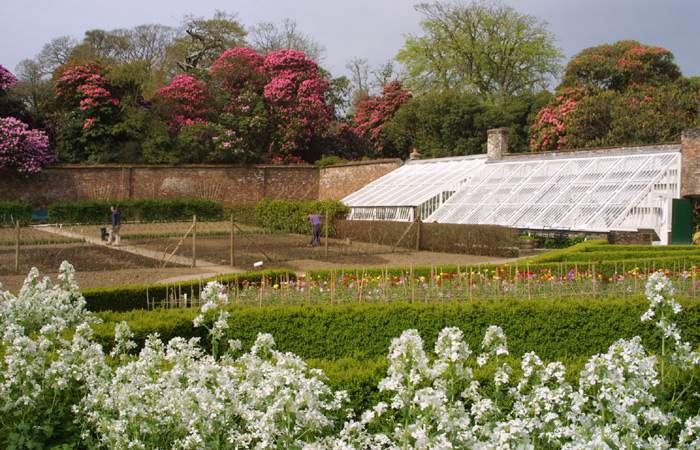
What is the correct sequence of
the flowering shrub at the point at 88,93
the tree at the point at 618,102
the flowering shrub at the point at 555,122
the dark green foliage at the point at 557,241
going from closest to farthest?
the dark green foliage at the point at 557,241 < the tree at the point at 618,102 < the flowering shrub at the point at 555,122 < the flowering shrub at the point at 88,93

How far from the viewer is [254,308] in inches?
313

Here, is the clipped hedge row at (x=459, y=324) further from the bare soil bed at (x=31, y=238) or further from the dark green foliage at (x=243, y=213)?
the dark green foliage at (x=243, y=213)

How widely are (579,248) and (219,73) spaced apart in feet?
84.3

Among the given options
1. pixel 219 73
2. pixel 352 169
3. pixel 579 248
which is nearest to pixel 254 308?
pixel 579 248

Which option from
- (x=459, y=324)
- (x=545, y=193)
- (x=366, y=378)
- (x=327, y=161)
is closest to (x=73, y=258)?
(x=459, y=324)

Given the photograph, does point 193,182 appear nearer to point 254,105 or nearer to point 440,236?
point 254,105

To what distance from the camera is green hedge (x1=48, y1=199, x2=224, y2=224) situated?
2881cm

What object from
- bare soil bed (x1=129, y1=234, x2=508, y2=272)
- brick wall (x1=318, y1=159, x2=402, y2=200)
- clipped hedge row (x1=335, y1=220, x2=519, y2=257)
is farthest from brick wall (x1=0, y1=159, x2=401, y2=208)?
bare soil bed (x1=129, y1=234, x2=508, y2=272)

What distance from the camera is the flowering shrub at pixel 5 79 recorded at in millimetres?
30462

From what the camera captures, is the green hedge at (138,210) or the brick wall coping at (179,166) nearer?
the green hedge at (138,210)

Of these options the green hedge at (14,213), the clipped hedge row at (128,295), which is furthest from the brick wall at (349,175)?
the clipped hedge row at (128,295)

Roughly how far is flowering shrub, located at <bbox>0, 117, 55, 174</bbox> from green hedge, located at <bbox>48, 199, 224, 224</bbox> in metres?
2.03

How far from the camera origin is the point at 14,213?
1105 inches

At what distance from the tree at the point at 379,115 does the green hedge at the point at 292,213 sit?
11.5 meters
